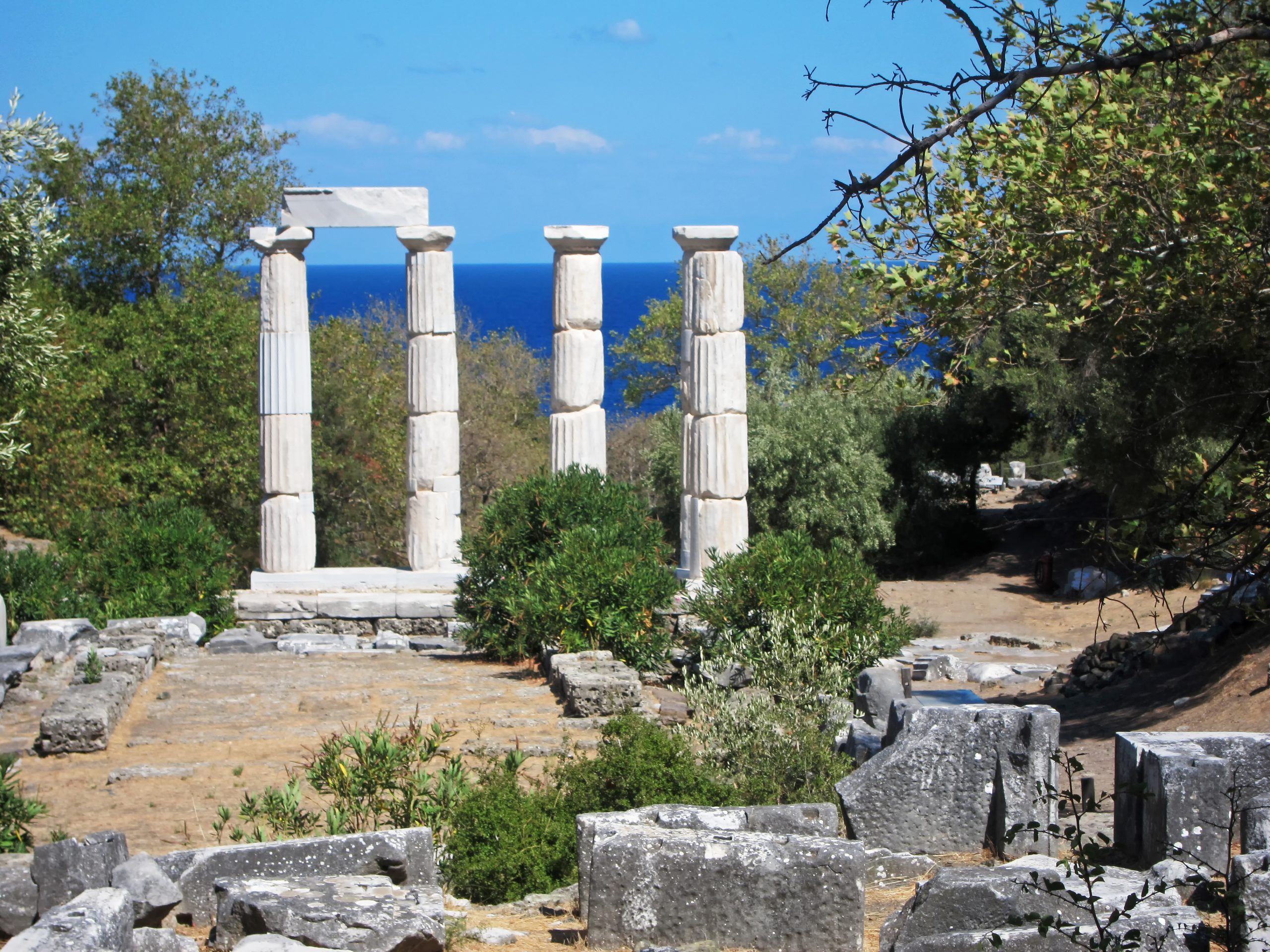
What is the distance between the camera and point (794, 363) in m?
35.6

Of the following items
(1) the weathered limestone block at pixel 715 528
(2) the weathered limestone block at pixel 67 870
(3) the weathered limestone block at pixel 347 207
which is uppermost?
(3) the weathered limestone block at pixel 347 207

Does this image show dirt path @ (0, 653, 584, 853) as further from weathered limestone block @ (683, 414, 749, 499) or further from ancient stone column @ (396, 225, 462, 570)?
weathered limestone block @ (683, 414, 749, 499)

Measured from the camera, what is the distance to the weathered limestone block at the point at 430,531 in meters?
18.2

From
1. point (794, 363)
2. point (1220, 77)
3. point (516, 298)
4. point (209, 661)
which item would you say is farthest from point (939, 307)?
point (516, 298)

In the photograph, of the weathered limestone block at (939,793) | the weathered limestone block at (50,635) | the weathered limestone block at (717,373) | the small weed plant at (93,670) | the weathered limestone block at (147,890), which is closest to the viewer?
the weathered limestone block at (147,890)

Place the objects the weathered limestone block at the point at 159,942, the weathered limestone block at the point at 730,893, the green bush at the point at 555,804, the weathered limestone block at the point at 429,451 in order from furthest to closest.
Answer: the weathered limestone block at the point at 429,451
the green bush at the point at 555,804
the weathered limestone block at the point at 730,893
the weathered limestone block at the point at 159,942

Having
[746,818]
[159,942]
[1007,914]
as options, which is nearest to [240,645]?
[746,818]

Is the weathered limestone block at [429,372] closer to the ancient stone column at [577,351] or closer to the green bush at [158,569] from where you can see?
the ancient stone column at [577,351]

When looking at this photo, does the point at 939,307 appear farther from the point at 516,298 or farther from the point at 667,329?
the point at 516,298

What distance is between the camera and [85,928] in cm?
473

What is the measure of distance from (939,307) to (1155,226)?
5.14 feet

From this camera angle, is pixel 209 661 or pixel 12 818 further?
pixel 209 661

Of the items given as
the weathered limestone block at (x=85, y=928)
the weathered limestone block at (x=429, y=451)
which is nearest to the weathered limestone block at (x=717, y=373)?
the weathered limestone block at (x=429, y=451)

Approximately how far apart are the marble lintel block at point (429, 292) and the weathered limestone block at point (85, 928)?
44.5 feet
